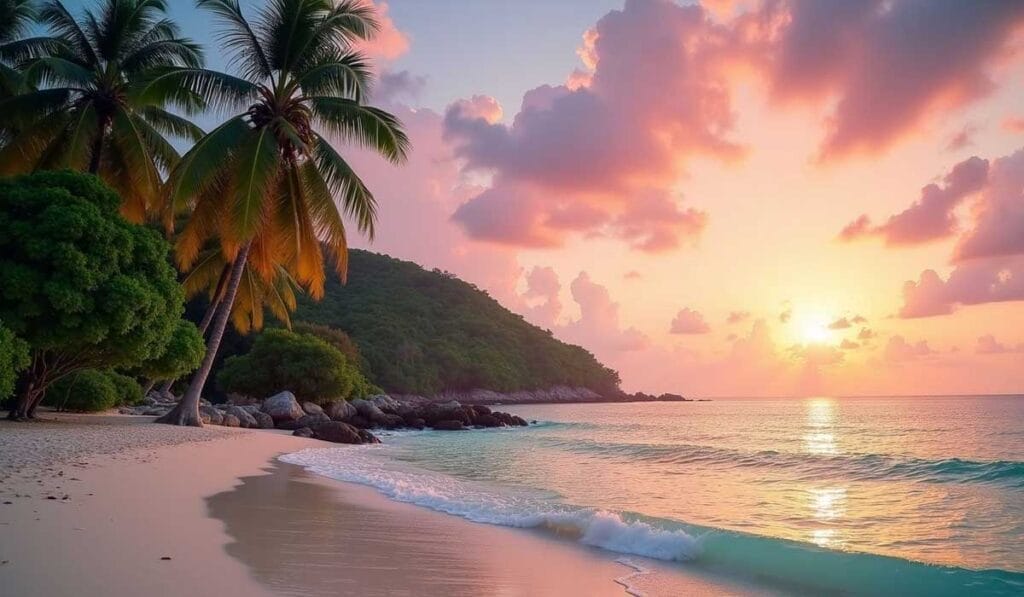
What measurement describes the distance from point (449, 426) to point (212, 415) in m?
18.2

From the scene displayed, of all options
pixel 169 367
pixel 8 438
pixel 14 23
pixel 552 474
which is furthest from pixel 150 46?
pixel 552 474

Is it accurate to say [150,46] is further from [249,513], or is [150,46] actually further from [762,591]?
[762,591]

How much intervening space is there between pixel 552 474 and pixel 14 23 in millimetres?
21421

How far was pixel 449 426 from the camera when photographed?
42.1 m

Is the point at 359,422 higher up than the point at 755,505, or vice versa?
the point at 755,505

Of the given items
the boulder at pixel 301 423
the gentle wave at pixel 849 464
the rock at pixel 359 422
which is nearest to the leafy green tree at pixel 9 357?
the boulder at pixel 301 423

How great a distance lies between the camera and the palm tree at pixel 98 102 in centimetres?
1897

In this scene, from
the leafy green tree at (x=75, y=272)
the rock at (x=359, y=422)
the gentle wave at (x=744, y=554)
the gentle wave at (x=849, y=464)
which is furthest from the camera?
the rock at (x=359, y=422)

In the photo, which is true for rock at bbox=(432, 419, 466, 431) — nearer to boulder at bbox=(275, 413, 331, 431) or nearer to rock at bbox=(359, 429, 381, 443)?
boulder at bbox=(275, 413, 331, 431)

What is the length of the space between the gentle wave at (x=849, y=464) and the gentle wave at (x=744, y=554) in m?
10.5

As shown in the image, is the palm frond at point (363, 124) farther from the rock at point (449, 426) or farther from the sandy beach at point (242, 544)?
the rock at point (449, 426)

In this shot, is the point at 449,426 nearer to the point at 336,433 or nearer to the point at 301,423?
the point at 301,423

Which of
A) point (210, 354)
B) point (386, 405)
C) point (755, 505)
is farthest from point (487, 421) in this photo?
point (755, 505)

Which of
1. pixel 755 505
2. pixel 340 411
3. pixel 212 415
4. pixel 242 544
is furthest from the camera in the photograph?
pixel 340 411
